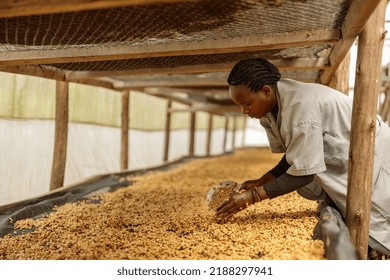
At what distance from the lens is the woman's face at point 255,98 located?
216cm

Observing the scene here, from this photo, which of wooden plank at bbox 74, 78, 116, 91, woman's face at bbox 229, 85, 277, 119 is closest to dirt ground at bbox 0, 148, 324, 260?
woman's face at bbox 229, 85, 277, 119

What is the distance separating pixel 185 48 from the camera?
90.7 inches

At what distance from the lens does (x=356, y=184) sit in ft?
A: 6.53

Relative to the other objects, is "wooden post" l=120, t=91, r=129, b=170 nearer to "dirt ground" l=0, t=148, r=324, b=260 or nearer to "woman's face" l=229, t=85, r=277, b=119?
"dirt ground" l=0, t=148, r=324, b=260

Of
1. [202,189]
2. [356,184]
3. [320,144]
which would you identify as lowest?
[202,189]

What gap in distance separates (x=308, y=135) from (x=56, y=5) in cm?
131

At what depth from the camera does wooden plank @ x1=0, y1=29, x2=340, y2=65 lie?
2.20 metres

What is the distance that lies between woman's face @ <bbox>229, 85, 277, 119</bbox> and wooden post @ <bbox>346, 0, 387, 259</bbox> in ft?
1.45

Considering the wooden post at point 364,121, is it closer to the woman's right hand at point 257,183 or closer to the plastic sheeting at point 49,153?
the woman's right hand at point 257,183

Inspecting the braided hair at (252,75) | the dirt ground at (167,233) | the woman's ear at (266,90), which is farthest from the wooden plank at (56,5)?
the dirt ground at (167,233)

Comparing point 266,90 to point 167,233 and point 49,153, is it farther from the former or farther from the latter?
point 49,153

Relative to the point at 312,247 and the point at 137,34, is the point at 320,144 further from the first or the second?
the point at 137,34
